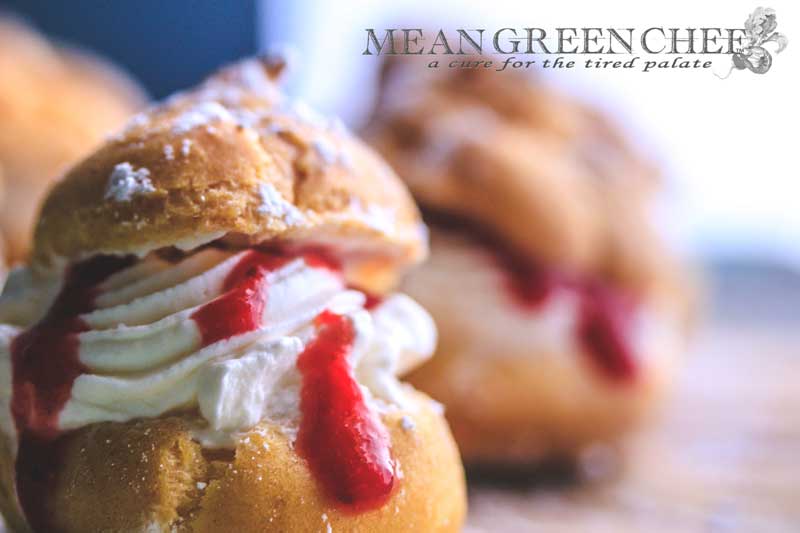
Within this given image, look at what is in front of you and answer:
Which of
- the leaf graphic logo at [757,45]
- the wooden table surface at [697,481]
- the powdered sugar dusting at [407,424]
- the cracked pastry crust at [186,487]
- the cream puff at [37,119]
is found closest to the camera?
the cracked pastry crust at [186,487]

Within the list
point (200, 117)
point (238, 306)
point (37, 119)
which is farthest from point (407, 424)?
point (37, 119)

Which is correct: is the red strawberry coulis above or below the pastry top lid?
below

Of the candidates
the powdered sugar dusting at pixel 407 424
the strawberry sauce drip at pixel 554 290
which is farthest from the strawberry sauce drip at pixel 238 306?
the strawberry sauce drip at pixel 554 290

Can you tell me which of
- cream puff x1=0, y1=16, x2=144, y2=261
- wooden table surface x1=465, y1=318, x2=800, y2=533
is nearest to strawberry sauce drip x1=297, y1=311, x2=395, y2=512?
wooden table surface x1=465, y1=318, x2=800, y2=533

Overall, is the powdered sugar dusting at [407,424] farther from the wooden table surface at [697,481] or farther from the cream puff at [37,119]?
the cream puff at [37,119]

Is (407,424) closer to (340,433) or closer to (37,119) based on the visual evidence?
(340,433)

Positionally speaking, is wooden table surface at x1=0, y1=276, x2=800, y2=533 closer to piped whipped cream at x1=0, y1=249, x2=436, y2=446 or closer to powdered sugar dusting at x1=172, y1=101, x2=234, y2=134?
piped whipped cream at x1=0, y1=249, x2=436, y2=446

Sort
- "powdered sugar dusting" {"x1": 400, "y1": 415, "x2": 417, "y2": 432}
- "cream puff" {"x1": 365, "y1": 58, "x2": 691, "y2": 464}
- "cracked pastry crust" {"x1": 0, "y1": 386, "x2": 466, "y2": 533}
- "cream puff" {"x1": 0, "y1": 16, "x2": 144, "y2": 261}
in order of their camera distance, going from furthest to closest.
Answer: "cream puff" {"x1": 0, "y1": 16, "x2": 144, "y2": 261} < "cream puff" {"x1": 365, "y1": 58, "x2": 691, "y2": 464} < "powdered sugar dusting" {"x1": 400, "y1": 415, "x2": 417, "y2": 432} < "cracked pastry crust" {"x1": 0, "y1": 386, "x2": 466, "y2": 533}

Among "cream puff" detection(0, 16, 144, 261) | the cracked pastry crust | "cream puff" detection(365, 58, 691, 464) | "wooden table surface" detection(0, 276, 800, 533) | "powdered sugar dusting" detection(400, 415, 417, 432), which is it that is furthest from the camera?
A: "cream puff" detection(0, 16, 144, 261)

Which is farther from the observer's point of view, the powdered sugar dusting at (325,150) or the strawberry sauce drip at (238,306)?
the powdered sugar dusting at (325,150)
